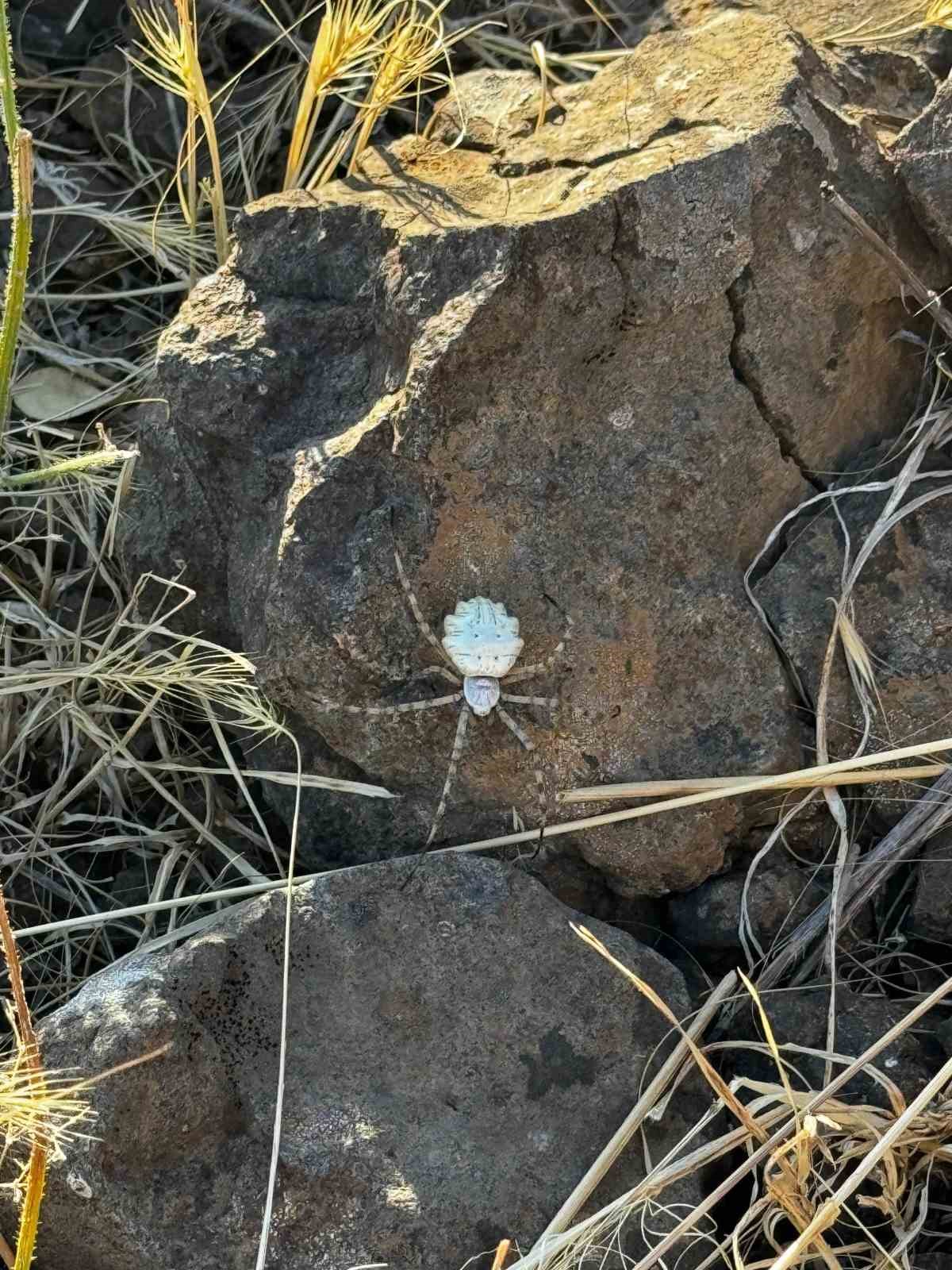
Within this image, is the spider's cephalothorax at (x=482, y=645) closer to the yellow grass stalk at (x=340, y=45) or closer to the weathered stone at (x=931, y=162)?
the weathered stone at (x=931, y=162)

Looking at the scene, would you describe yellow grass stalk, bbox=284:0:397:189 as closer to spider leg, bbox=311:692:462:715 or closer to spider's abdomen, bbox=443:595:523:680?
spider's abdomen, bbox=443:595:523:680

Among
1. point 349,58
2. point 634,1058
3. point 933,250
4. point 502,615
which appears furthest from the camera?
point 349,58

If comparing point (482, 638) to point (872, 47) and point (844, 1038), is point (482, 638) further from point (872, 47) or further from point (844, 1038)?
point (872, 47)

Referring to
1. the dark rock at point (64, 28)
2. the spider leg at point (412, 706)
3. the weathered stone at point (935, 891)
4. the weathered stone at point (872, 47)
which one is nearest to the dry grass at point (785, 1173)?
the weathered stone at point (935, 891)

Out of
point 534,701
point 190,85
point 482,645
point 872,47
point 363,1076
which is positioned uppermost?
point 872,47

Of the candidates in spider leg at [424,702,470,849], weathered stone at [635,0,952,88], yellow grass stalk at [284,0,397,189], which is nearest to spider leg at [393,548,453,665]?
spider leg at [424,702,470,849]

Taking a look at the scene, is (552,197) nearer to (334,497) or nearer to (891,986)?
(334,497)

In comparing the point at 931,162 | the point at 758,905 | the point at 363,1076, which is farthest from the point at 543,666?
the point at 931,162

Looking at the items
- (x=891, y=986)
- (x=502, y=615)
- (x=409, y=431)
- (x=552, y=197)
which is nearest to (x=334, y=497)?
(x=409, y=431)
